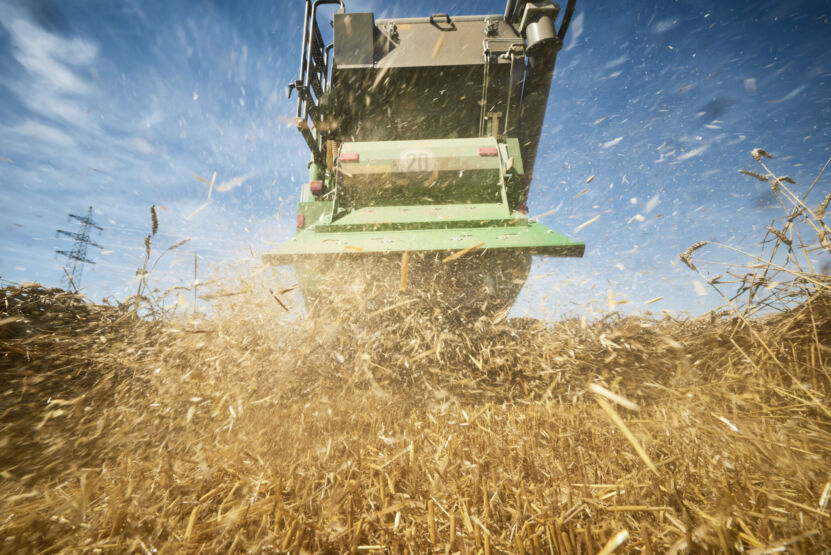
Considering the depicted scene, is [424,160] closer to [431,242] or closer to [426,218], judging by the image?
[426,218]

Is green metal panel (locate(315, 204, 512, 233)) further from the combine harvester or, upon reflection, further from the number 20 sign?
the number 20 sign

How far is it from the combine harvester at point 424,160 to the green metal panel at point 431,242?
1 centimetres

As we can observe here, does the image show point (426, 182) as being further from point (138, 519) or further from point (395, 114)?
point (138, 519)

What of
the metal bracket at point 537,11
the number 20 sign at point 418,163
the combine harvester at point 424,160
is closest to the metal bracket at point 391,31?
the combine harvester at point 424,160

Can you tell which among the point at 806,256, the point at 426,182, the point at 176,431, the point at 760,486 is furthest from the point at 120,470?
the point at 806,256

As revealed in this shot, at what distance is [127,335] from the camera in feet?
6.48

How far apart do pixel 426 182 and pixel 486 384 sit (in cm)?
211

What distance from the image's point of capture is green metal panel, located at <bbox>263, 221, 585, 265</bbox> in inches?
90.0

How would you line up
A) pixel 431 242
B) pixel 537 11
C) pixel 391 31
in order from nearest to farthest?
pixel 431 242 → pixel 537 11 → pixel 391 31

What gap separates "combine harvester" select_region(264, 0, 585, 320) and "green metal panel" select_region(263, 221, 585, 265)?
1cm

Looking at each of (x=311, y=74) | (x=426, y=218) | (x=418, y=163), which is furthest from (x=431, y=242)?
(x=311, y=74)

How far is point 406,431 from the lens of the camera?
4.97 feet

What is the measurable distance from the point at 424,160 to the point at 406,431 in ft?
8.57

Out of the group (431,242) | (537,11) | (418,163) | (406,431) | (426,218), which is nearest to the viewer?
(406,431)
